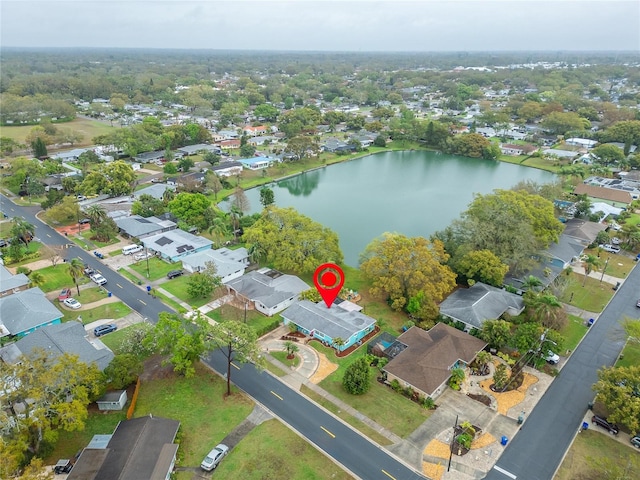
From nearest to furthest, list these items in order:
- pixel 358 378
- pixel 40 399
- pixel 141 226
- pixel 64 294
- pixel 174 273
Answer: pixel 40 399 < pixel 358 378 < pixel 64 294 < pixel 174 273 < pixel 141 226

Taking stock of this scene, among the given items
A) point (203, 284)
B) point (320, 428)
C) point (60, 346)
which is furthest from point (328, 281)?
point (60, 346)

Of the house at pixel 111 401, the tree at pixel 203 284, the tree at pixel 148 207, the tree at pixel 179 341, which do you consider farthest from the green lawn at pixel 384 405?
the tree at pixel 148 207

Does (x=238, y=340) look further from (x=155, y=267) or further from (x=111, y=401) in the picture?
(x=155, y=267)

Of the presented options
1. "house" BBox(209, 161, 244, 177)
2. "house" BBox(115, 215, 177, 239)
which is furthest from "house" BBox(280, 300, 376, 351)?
"house" BBox(209, 161, 244, 177)

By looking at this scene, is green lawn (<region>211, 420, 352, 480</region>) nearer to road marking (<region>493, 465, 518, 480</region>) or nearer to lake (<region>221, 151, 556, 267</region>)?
road marking (<region>493, 465, 518, 480</region>)

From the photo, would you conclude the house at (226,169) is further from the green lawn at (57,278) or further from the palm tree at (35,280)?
the palm tree at (35,280)
